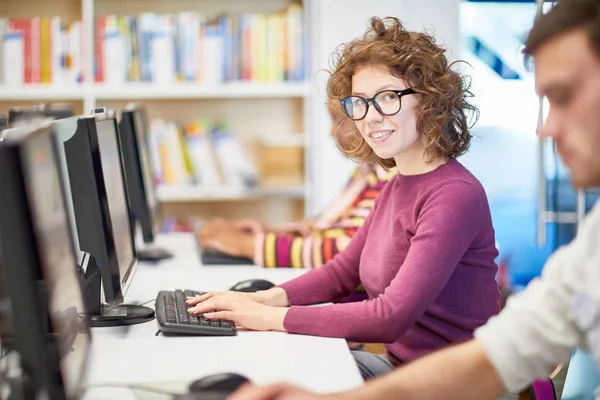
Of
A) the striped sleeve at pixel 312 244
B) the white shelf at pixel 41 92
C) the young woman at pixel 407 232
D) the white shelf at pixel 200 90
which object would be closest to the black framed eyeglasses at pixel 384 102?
the young woman at pixel 407 232

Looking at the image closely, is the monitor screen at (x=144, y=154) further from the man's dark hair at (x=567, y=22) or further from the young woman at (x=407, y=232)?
the man's dark hair at (x=567, y=22)

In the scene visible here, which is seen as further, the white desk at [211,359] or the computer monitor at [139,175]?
the computer monitor at [139,175]

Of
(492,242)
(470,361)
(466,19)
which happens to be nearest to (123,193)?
(492,242)

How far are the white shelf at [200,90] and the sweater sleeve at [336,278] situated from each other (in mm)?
1842

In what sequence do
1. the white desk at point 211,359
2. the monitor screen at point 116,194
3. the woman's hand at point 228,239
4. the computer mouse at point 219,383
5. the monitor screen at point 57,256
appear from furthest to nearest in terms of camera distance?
the woman's hand at point 228,239
the monitor screen at point 116,194
the white desk at point 211,359
the computer mouse at point 219,383
the monitor screen at point 57,256

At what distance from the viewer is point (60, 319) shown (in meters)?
1.17

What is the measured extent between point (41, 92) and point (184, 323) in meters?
2.36

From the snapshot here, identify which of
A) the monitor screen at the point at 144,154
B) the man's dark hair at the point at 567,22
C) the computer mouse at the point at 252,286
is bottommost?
the computer mouse at the point at 252,286

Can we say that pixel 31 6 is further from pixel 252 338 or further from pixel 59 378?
pixel 59 378

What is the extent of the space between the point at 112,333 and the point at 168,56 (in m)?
2.25

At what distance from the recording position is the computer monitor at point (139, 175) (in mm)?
2523

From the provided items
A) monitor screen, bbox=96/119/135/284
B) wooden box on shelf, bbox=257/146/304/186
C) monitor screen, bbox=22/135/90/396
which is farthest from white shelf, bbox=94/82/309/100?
monitor screen, bbox=22/135/90/396

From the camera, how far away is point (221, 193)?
388 cm

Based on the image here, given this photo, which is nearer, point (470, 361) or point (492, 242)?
point (470, 361)
